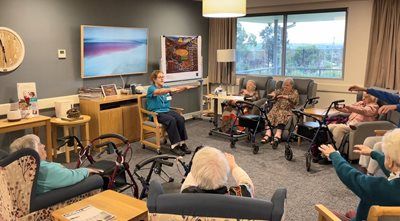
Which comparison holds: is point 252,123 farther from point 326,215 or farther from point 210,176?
point 210,176

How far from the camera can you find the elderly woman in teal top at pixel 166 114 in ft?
16.5

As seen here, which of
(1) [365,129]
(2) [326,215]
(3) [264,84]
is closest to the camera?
(2) [326,215]

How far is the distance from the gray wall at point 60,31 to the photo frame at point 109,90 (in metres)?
0.13

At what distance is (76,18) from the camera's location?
513 cm

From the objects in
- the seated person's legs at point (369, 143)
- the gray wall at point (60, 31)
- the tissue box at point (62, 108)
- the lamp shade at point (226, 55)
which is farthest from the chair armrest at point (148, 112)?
the seated person's legs at point (369, 143)

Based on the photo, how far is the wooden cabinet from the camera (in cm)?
505

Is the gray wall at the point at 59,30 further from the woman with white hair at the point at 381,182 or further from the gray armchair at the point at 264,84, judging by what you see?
the woman with white hair at the point at 381,182

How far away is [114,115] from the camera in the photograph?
17.3 ft

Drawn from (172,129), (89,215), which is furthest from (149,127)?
(89,215)

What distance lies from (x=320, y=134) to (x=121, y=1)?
12.3 feet

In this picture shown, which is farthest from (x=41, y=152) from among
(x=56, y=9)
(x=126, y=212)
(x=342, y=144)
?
(x=342, y=144)

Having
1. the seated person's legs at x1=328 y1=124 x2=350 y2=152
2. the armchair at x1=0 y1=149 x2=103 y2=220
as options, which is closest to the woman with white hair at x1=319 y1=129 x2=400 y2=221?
the armchair at x1=0 y1=149 x2=103 y2=220

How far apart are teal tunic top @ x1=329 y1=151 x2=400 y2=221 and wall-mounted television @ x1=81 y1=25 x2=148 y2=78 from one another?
420cm

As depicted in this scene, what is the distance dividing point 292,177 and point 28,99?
3.42 m
